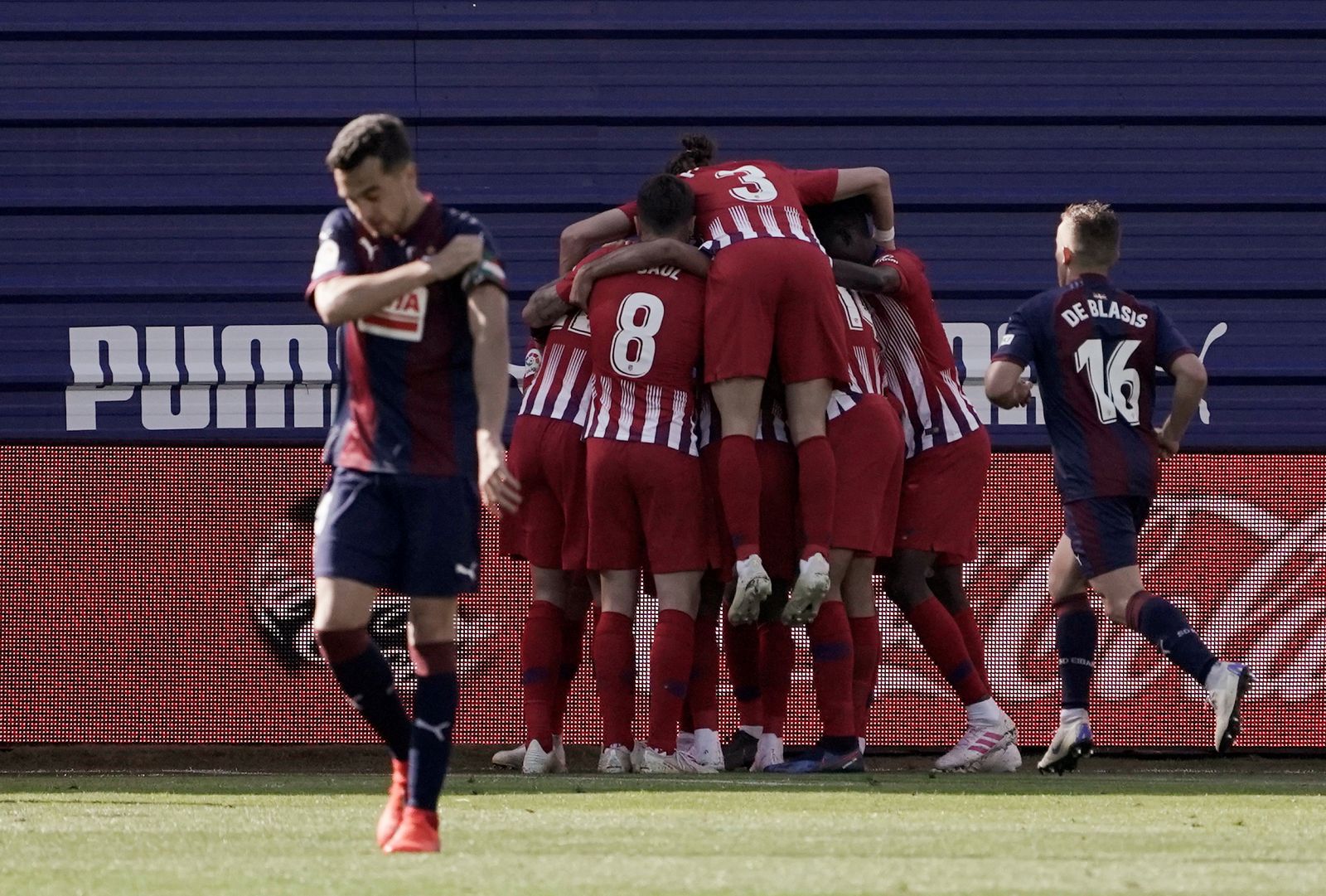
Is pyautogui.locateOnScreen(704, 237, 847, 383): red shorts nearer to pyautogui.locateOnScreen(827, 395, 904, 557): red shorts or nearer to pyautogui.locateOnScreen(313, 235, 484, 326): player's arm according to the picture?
pyautogui.locateOnScreen(827, 395, 904, 557): red shorts

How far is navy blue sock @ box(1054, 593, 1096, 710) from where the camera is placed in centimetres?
618

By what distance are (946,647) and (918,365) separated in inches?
35.8

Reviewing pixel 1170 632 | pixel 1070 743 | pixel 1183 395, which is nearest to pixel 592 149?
pixel 1183 395

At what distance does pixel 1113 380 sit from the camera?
6.09 m

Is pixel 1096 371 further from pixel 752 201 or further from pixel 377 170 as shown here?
pixel 377 170

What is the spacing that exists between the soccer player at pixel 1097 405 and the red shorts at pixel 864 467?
520mm

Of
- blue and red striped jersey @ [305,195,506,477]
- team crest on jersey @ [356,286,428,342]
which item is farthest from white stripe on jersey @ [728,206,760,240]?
team crest on jersey @ [356,286,428,342]

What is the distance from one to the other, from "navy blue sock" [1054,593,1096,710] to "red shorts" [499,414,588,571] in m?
1.43

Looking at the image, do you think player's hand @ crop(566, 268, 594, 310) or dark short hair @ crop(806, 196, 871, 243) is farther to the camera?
dark short hair @ crop(806, 196, 871, 243)

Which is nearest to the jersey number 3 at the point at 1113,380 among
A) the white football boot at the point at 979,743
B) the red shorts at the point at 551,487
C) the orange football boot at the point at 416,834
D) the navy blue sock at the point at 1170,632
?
the navy blue sock at the point at 1170,632

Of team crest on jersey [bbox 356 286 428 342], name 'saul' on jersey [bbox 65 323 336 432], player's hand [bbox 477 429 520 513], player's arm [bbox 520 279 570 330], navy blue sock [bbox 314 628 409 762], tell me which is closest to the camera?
player's hand [bbox 477 429 520 513]

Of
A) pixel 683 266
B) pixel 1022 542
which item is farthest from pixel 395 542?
pixel 1022 542

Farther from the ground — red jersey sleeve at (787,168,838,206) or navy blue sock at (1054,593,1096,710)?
red jersey sleeve at (787,168,838,206)

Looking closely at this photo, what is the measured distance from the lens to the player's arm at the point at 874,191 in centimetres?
672
